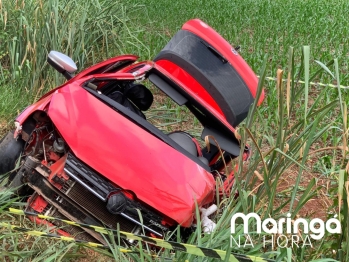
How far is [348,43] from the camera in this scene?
297 inches

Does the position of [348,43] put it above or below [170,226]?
above

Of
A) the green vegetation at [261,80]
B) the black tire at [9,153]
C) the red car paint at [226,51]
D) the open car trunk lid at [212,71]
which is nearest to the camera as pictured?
the green vegetation at [261,80]

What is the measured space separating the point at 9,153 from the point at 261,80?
5.75 ft

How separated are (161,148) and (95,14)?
3.25 metres

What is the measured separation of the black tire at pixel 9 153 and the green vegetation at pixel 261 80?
11.6 inches

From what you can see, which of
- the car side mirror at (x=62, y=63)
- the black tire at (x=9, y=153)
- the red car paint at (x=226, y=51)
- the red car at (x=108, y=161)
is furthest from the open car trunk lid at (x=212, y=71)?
the black tire at (x=9, y=153)

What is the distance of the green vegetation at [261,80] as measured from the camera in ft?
7.93

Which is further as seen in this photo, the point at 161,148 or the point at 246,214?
the point at 161,148

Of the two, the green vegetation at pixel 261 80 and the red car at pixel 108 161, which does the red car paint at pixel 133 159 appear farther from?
the green vegetation at pixel 261 80

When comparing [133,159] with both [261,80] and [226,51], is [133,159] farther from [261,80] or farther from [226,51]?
[226,51]

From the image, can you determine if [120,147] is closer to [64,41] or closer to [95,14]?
[64,41]

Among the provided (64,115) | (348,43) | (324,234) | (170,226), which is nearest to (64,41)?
(64,115)

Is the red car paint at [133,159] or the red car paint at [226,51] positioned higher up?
the red car paint at [226,51]

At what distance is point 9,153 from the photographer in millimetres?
3203
